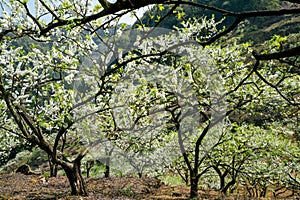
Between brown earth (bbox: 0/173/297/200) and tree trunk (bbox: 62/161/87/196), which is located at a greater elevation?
tree trunk (bbox: 62/161/87/196)

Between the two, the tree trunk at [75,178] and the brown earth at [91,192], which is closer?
the tree trunk at [75,178]

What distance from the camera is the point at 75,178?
10344mm

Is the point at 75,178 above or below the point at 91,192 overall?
above

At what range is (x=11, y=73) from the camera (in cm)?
A: 822

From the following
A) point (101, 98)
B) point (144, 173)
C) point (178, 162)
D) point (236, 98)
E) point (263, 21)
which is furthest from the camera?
point (263, 21)

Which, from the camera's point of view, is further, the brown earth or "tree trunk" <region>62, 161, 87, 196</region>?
the brown earth

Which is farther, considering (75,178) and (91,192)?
(91,192)

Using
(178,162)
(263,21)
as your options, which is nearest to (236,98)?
(178,162)

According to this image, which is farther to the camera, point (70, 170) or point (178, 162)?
point (178, 162)

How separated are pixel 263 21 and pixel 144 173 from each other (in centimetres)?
10537

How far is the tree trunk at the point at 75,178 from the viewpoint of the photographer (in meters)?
10.1

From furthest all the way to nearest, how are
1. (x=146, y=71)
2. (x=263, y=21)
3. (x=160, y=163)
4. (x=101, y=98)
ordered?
(x=263, y=21) → (x=160, y=163) → (x=146, y=71) → (x=101, y=98)

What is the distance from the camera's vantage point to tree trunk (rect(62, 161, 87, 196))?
33.1ft

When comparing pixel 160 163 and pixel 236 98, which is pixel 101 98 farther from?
pixel 160 163
